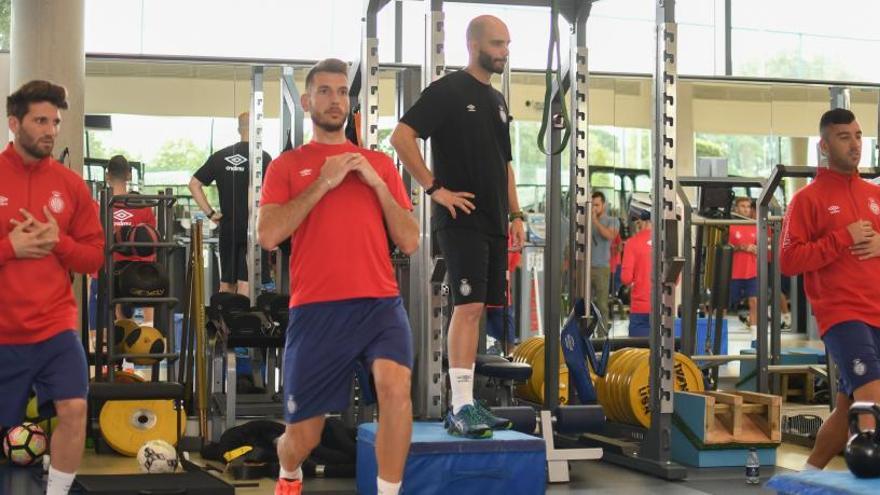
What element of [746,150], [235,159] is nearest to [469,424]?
[235,159]

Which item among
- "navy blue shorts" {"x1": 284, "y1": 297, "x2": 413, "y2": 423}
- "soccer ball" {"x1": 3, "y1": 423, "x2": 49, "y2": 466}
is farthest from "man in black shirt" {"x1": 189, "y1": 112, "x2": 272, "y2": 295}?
"navy blue shorts" {"x1": 284, "y1": 297, "x2": 413, "y2": 423}

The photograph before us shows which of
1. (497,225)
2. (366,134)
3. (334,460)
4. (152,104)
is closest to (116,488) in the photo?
(334,460)

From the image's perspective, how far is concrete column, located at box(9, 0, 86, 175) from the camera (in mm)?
8203

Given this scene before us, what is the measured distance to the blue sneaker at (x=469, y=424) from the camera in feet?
15.8

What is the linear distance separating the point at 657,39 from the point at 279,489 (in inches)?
126

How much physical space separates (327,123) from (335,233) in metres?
0.38

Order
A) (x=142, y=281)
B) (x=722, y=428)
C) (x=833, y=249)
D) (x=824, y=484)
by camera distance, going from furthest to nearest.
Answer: (x=142, y=281) → (x=722, y=428) → (x=833, y=249) → (x=824, y=484)

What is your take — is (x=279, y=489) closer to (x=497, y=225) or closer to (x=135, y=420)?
(x=497, y=225)

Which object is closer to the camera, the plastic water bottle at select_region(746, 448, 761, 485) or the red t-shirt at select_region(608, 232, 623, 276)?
the plastic water bottle at select_region(746, 448, 761, 485)

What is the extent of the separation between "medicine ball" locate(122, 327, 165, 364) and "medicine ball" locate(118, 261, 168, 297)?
289mm

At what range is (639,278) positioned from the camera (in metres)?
10.6

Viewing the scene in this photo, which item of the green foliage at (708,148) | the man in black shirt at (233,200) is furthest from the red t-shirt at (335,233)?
the green foliage at (708,148)

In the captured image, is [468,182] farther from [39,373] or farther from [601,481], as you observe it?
[601,481]

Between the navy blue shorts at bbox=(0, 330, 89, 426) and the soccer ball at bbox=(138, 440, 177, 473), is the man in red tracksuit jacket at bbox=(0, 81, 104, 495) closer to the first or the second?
the navy blue shorts at bbox=(0, 330, 89, 426)
